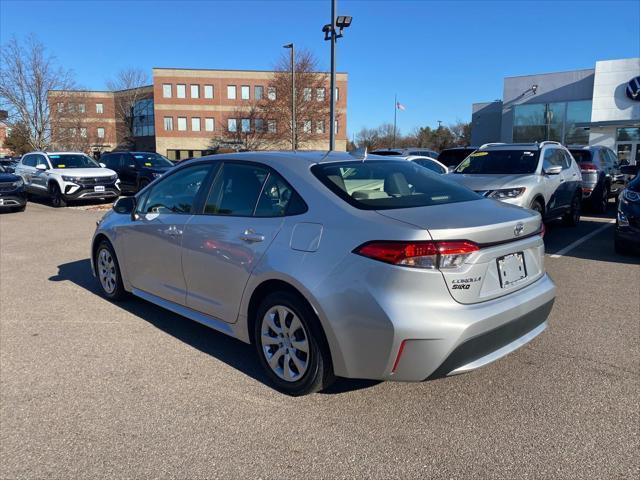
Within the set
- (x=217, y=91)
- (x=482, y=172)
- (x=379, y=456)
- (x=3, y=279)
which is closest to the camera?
(x=379, y=456)

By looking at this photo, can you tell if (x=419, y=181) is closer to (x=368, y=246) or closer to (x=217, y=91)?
(x=368, y=246)

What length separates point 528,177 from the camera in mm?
8445

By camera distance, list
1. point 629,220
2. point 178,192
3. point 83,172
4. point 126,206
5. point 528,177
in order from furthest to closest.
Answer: point 83,172 → point 528,177 → point 629,220 → point 126,206 → point 178,192

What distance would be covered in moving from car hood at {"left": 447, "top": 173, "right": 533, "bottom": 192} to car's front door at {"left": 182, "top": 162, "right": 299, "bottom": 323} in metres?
5.15

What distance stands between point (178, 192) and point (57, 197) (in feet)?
46.0

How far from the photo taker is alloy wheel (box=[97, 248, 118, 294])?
5.46 metres

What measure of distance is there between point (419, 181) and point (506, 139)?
39.5m

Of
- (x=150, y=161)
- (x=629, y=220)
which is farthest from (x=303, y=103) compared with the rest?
(x=629, y=220)

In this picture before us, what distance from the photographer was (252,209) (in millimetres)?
3699

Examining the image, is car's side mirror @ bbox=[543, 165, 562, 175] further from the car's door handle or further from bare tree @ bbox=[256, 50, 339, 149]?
bare tree @ bbox=[256, 50, 339, 149]

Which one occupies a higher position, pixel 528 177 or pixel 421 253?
pixel 528 177

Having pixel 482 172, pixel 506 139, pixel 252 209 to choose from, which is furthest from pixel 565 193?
pixel 506 139

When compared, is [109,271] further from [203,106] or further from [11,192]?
[203,106]

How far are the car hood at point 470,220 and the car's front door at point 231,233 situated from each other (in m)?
0.84
